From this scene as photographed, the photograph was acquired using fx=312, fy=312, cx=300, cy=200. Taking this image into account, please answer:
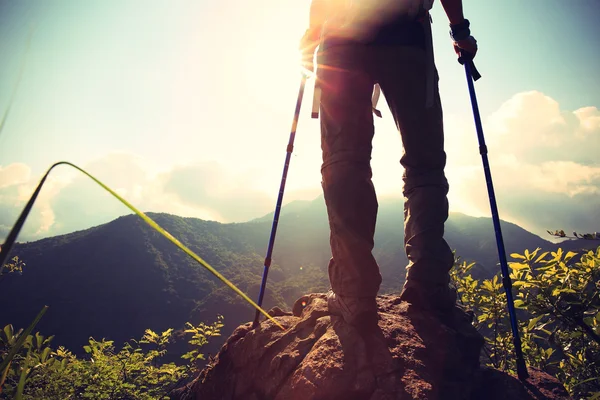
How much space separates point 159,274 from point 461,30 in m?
111

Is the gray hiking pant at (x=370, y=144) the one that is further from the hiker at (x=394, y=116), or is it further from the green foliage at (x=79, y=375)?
the green foliage at (x=79, y=375)

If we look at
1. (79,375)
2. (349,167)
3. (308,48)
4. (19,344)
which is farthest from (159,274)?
(19,344)

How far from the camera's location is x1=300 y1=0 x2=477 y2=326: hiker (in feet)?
9.09

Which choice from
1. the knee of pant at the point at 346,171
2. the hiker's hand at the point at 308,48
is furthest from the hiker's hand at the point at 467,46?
the knee of pant at the point at 346,171

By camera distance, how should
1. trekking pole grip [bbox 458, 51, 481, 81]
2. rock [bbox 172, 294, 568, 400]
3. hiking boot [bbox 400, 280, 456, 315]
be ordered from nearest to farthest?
1. rock [bbox 172, 294, 568, 400]
2. hiking boot [bbox 400, 280, 456, 315]
3. trekking pole grip [bbox 458, 51, 481, 81]

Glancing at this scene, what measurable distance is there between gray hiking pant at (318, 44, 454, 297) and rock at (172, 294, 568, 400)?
41 centimetres

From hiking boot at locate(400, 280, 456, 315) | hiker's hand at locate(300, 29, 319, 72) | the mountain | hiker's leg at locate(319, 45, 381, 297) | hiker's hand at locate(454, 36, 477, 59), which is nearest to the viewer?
hiker's leg at locate(319, 45, 381, 297)

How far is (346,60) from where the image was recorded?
291cm

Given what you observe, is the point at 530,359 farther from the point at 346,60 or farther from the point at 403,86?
the point at 346,60

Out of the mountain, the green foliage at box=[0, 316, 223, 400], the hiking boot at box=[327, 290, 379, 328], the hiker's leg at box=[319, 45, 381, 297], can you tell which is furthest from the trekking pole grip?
the mountain

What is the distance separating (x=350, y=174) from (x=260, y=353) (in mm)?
1910

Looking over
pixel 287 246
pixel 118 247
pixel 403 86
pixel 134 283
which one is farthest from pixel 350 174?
pixel 287 246

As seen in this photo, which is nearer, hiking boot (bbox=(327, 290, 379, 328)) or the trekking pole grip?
hiking boot (bbox=(327, 290, 379, 328))

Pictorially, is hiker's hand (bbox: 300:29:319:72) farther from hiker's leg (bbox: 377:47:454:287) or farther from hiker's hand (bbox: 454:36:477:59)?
hiker's hand (bbox: 454:36:477:59)
